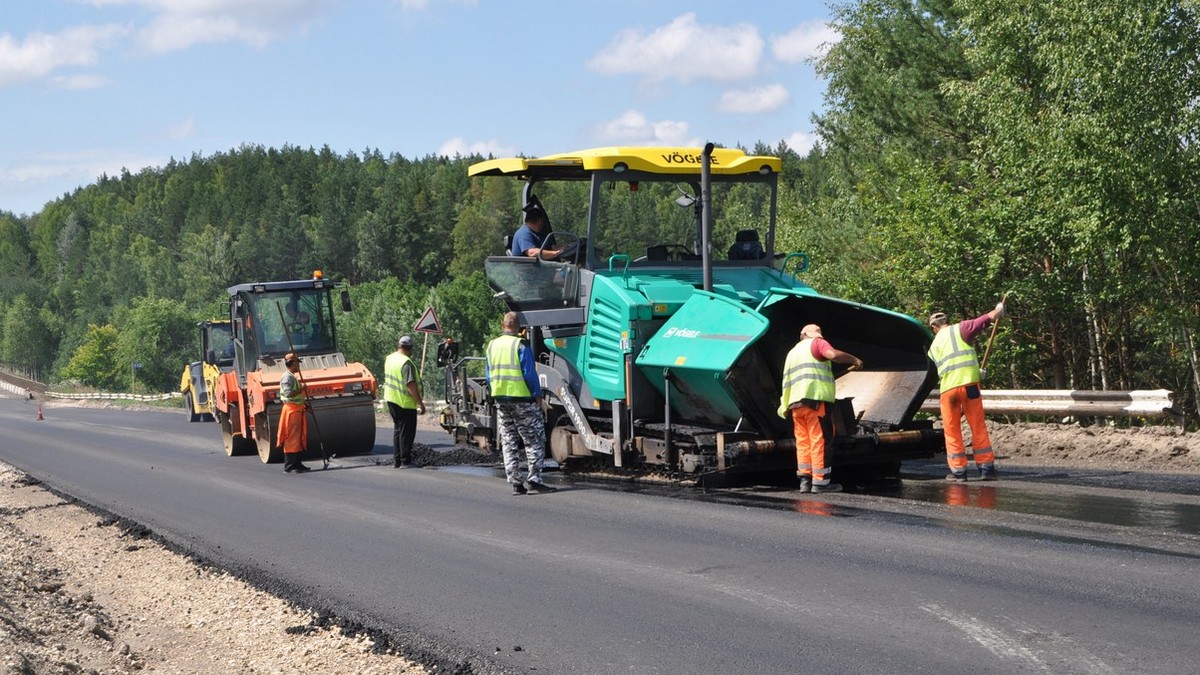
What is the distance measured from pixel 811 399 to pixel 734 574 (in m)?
2.95

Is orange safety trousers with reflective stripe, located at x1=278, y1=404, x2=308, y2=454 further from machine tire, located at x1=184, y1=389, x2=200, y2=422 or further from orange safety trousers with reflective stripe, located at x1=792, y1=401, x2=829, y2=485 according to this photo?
machine tire, located at x1=184, y1=389, x2=200, y2=422

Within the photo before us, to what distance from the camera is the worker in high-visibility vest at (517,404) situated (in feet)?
36.9

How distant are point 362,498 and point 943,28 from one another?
23.8m

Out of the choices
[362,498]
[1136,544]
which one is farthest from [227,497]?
[1136,544]

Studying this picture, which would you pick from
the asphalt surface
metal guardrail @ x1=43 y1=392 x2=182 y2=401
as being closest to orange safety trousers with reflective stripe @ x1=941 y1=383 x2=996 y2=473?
the asphalt surface

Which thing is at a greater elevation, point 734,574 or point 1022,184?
point 1022,184

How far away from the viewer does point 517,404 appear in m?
11.3

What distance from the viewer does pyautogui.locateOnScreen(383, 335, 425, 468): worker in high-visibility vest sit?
47.6ft

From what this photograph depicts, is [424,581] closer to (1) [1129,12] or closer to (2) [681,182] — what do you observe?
(2) [681,182]

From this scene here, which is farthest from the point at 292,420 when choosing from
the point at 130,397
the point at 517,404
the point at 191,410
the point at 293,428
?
the point at 130,397

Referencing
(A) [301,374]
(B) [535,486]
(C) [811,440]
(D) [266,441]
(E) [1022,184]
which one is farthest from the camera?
(E) [1022,184]

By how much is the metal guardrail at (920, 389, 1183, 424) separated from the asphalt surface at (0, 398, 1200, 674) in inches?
95.6

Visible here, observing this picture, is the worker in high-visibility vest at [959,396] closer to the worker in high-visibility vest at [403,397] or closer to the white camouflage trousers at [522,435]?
the white camouflage trousers at [522,435]

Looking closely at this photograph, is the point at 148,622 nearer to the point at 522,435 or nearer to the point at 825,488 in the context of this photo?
the point at 522,435
